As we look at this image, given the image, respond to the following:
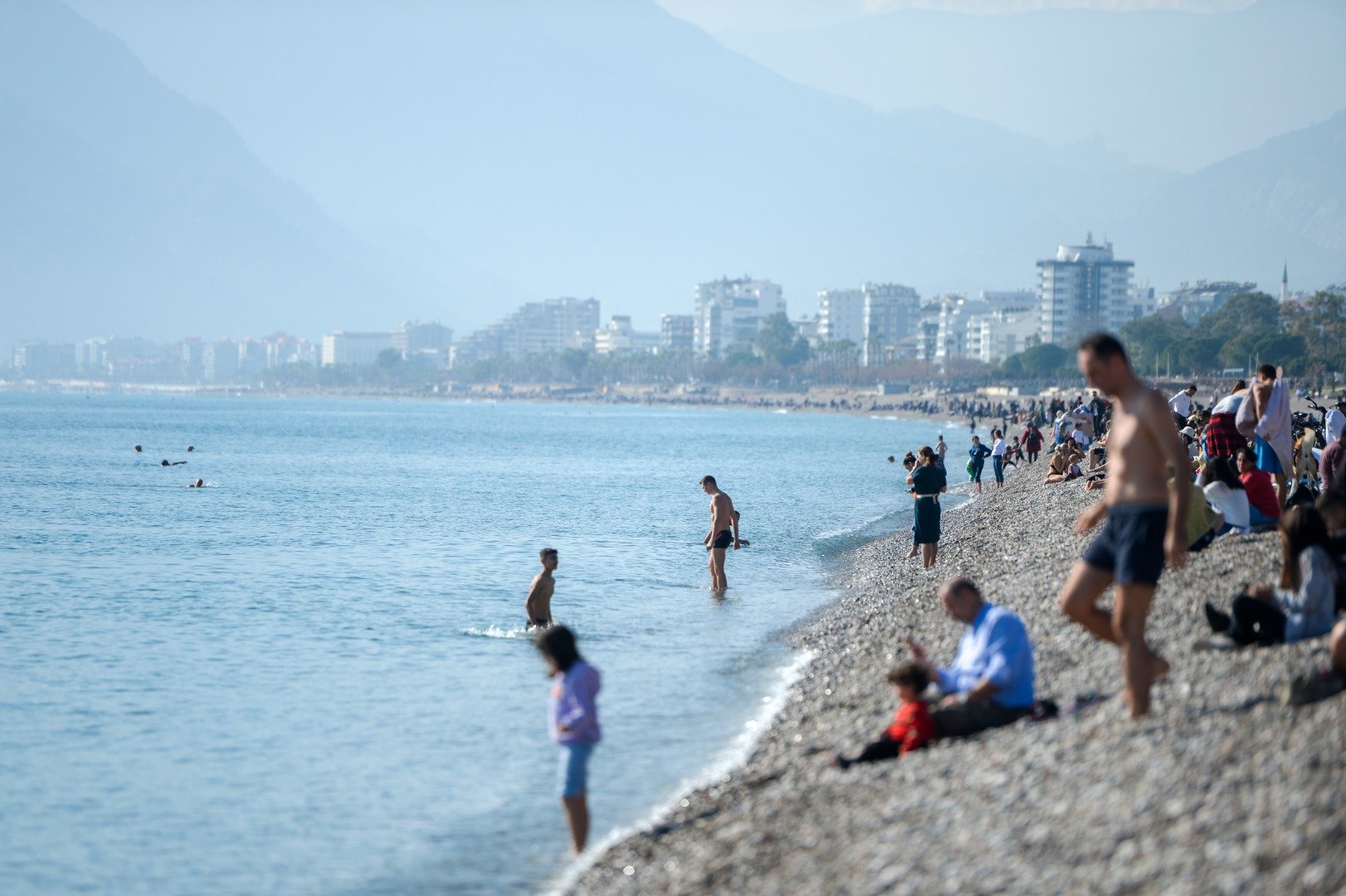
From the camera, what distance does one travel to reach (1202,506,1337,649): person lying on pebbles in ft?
28.6

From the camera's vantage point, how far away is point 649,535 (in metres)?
32.9

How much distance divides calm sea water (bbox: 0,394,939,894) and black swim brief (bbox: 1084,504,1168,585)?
13.4ft

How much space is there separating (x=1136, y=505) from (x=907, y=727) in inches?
81.2

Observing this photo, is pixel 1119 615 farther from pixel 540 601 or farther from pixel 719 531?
pixel 719 531

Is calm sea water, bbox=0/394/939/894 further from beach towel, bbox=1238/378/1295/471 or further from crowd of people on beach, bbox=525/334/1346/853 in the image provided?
beach towel, bbox=1238/378/1295/471

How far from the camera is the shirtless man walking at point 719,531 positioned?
64.6ft

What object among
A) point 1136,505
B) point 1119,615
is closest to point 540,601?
point 1119,615

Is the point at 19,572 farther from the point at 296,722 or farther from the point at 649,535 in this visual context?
the point at 296,722

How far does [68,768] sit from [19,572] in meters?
16.0

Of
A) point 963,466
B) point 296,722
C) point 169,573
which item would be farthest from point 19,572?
point 963,466

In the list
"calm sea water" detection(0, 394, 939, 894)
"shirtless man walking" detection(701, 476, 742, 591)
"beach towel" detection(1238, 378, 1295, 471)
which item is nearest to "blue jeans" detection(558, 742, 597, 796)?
"calm sea water" detection(0, 394, 939, 894)

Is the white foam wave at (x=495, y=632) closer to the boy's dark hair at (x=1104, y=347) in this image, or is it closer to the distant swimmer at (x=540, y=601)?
the distant swimmer at (x=540, y=601)

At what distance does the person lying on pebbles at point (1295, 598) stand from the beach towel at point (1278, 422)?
638 cm

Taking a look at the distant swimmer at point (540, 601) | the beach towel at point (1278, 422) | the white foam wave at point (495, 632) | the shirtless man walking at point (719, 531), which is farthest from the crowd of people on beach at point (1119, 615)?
the shirtless man walking at point (719, 531)
